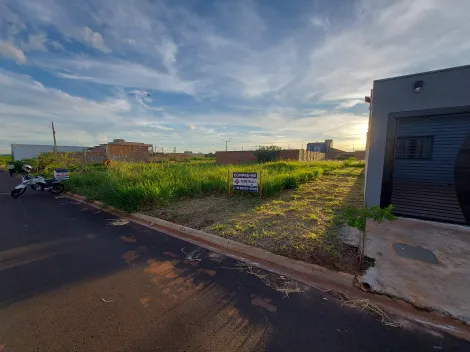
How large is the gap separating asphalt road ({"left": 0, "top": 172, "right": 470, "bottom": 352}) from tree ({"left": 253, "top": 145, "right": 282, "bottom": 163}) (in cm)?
2385

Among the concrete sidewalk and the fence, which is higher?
the fence

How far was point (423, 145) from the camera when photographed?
5.12 metres

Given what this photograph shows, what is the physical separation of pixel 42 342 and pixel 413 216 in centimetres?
713

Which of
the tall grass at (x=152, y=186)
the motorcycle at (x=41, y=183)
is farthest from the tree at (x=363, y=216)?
the motorcycle at (x=41, y=183)

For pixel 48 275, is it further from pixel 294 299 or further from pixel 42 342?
pixel 294 299

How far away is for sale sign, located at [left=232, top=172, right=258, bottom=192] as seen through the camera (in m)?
6.53

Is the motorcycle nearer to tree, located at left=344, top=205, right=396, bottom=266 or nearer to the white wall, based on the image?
tree, located at left=344, top=205, right=396, bottom=266

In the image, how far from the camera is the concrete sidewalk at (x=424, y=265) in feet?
7.59

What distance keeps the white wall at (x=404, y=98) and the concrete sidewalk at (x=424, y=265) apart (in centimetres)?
141

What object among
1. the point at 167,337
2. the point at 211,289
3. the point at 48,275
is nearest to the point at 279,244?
the point at 211,289

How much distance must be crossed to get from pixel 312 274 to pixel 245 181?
13.4ft

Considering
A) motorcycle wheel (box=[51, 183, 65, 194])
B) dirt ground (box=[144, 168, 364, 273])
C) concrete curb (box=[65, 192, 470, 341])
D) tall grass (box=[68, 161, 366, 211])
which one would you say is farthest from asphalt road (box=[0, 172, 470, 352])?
motorcycle wheel (box=[51, 183, 65, 194])

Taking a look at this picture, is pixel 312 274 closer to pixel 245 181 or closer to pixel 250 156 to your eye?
pixel 245 181

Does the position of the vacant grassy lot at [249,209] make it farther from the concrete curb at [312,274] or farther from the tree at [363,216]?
the tree at [363,216]
